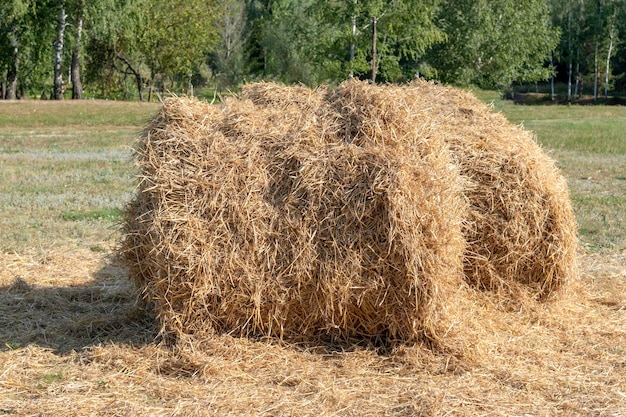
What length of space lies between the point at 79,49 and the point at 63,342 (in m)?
36.7

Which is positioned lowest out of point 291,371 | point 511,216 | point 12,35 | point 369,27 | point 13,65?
point 291,371

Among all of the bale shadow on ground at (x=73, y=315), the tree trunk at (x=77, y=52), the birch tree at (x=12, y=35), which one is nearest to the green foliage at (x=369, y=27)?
the tree trunk at (x=77, y=52)

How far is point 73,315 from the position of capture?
678cm

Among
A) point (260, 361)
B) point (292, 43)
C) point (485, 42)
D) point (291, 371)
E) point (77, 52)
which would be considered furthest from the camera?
point (485, 42)

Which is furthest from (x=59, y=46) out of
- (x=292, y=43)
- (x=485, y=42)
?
(x=485, y=42)

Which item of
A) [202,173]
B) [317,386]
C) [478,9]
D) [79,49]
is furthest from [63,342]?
[478,9]

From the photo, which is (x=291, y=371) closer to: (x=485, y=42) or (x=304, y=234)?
(x=304, y=234)

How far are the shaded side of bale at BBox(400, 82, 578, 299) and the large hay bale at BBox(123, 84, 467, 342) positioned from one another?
2.24ft

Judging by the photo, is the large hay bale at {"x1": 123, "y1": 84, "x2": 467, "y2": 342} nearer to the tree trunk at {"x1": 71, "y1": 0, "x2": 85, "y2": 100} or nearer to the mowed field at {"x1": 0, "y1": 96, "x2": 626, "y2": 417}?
the mowed field at {"x1": 0, "y1": 96, "x2": 626, "y2": 417}

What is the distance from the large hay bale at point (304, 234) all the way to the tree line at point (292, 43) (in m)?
19.4

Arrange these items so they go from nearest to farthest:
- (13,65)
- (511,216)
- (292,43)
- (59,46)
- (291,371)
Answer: (291,371) → (511,216) → (59,46) → (13,65) → (292,43)

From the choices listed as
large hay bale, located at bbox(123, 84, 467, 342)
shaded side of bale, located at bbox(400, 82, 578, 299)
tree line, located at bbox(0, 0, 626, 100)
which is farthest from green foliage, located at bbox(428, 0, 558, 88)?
large hay bale, located at bbox(123, 84, 467, 342)

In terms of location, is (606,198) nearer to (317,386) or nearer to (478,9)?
(317,386)

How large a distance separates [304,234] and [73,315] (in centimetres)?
240
